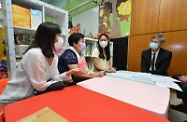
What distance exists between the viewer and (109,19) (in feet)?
10.1

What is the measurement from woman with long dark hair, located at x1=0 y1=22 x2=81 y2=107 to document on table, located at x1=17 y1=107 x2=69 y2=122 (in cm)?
29

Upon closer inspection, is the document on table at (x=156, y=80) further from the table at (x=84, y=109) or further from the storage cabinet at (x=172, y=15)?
the storage cabinet at (x=172, y=15)

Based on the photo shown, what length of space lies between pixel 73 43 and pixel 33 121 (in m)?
1.03

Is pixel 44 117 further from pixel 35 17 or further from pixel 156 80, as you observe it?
pixel 35 17

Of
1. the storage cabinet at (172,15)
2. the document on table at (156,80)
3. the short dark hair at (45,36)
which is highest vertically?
the storage cabinet at (172,15)

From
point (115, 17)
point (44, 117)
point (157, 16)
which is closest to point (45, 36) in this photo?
point (44, 117)

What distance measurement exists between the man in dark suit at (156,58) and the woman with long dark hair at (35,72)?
157 cm

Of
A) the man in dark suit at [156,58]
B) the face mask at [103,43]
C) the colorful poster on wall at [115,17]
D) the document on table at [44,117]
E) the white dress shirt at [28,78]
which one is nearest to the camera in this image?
the document on table at [44,117]

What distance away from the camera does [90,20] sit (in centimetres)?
363

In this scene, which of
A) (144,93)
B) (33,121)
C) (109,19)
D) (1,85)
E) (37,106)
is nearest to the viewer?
(33,121)

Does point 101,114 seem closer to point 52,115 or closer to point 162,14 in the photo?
point 52,115

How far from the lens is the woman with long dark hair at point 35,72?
0.73m

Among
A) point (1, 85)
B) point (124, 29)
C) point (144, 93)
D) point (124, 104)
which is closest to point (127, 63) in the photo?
point (124, 29)

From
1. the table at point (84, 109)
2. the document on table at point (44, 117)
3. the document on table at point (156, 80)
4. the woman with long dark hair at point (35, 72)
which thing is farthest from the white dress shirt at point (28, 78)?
the document on table at point (156, 80)
